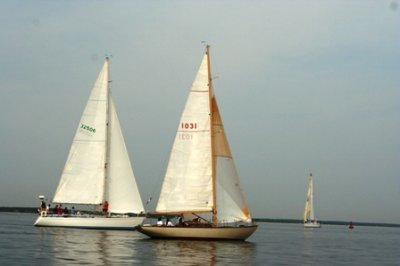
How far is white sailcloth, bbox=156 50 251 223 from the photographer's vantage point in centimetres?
4484

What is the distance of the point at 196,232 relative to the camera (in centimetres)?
4309

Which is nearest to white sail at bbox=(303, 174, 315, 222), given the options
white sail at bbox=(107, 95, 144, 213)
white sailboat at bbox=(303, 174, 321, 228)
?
white sailboat at bbox=(303, 174, 321, 228)

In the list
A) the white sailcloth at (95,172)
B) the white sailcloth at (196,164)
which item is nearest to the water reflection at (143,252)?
the white sailcloth at (196,164)

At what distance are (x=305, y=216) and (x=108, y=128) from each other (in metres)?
68.2

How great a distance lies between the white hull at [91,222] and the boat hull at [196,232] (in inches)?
525

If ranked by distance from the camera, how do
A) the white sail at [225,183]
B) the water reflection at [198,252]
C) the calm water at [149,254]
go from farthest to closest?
1. the white sail at [225,183]
2. the water reflection at [198,252]
3. the calm water at [149,254]

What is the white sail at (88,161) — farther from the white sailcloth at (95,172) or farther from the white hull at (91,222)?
the white hull at (91,222)

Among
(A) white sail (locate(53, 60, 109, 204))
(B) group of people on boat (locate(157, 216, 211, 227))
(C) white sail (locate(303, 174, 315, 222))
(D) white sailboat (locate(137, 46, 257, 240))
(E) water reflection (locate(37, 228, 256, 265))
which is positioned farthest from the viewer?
(C) white sail (locate(303, 174, 315, 222))

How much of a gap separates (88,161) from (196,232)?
18697 mm

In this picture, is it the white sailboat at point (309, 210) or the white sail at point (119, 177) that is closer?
the white sail at point (119, 177)

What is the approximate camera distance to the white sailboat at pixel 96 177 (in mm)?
58156

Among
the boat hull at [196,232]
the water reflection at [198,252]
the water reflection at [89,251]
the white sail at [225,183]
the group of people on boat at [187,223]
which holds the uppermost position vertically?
the white sail at [225,183]

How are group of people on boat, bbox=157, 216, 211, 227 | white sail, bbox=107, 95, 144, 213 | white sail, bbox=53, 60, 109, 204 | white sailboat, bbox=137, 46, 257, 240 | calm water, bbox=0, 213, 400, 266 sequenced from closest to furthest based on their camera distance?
calm water, bbox=0, 213, 400, 266 < group of people on boat, bbox=157, 216, 211, 227 < white sailboat, bbox=137, 46, 257, 240 < white sail, bbox=53, 60, 109, 204 < white sail, bbox=107, 95, 144, 213

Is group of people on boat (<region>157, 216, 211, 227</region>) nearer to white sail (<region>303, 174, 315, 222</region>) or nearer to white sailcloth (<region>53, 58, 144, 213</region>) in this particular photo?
white sailcloth (<region>53, 58, 144, 213</region>)
